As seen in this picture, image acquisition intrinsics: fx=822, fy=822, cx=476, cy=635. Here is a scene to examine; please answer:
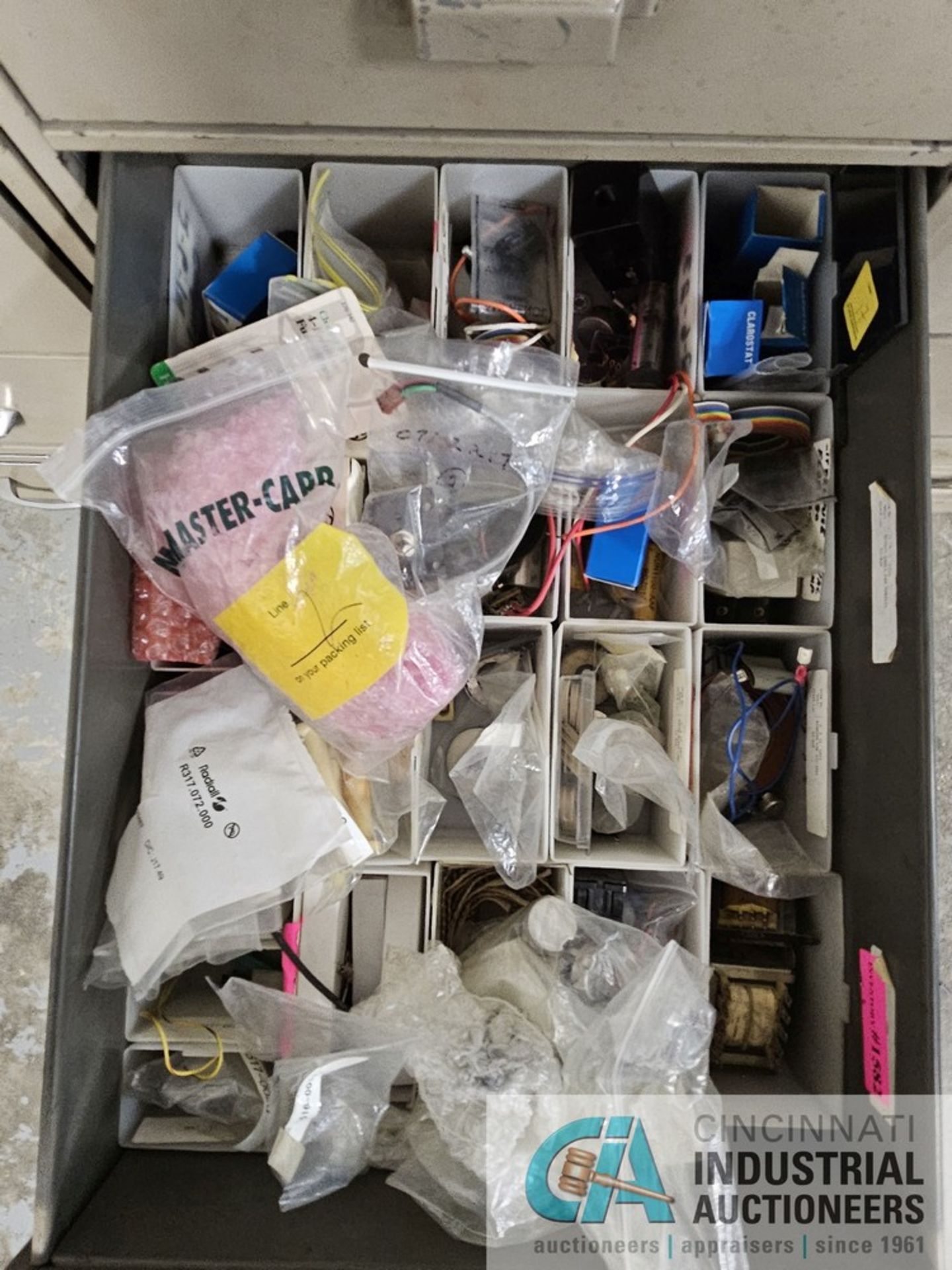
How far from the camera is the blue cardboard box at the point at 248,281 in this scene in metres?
0.93

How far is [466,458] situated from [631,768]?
0.39 m

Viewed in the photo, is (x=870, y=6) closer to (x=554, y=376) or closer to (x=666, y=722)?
(x=554, y=376)

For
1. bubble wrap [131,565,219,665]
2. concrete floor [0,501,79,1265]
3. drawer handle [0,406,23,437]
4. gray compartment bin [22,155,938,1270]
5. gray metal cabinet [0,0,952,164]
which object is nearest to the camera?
gray metal cabinet [0,0,952,164]

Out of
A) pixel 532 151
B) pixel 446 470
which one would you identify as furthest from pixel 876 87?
pixel 446 470

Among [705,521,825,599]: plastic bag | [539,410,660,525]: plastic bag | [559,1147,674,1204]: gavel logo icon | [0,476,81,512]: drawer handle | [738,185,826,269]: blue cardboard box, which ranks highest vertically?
[738,185,826,269]: blue cardboard box

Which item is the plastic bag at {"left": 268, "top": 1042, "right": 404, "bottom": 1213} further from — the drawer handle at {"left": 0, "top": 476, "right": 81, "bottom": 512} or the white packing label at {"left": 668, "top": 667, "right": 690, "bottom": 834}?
the drawer handle at {"left": 0, "top": 476, "right": 81, "bottom": 512}

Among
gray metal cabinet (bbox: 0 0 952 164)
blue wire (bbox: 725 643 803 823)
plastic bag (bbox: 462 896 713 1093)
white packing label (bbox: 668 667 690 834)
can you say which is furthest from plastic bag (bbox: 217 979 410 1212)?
gray metal cabinet (bbox: 0 0 952 164)

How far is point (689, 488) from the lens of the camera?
3.00 feet

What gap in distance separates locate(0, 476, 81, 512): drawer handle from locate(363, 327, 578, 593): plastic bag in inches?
40.2

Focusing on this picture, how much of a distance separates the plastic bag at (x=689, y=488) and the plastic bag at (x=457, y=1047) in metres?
0.52

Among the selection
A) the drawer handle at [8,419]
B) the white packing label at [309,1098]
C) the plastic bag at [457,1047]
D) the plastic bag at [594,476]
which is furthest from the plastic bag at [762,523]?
the drawer handle at [8,419]

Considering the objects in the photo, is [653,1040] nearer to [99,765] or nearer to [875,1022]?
[875,1022]

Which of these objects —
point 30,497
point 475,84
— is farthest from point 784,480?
point 30,497

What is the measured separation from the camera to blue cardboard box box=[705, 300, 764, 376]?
0.89 metres
